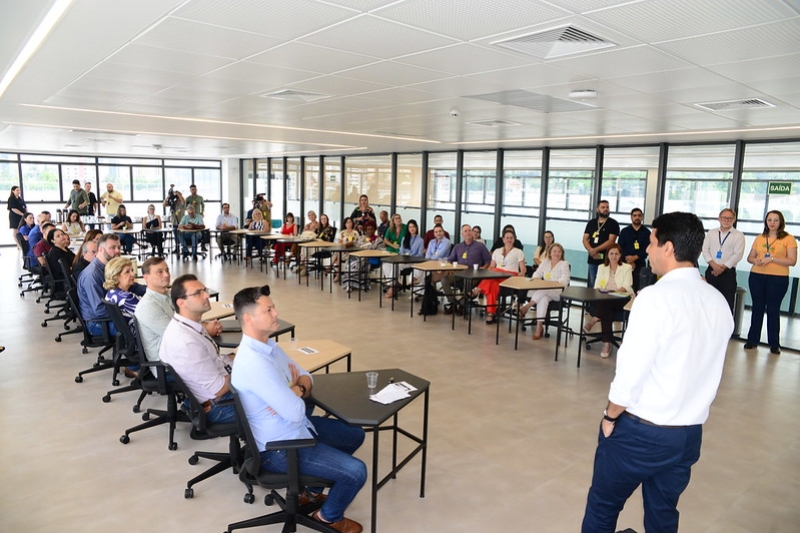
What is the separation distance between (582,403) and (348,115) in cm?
438

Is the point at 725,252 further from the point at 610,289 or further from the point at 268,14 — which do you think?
the point at 268,14

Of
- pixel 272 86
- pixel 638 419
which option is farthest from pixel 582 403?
pixel 272 86

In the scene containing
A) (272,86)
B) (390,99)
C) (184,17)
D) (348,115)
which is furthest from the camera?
(348,115)

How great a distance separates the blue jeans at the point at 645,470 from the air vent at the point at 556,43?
2149 mm

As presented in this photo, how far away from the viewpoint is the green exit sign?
23.2ft

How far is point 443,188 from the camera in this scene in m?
11.7

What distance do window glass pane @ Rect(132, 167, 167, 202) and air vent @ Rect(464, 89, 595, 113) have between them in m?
15.9

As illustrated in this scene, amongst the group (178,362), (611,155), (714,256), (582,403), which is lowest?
(582,403)

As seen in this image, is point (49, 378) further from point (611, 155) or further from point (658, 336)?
point (611, 155)

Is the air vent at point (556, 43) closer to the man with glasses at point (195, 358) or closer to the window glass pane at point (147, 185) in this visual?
the man with glasses at point (195, 358)

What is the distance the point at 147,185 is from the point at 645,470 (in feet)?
62.2

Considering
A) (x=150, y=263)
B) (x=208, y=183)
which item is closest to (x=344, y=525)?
(x=150, y=263)

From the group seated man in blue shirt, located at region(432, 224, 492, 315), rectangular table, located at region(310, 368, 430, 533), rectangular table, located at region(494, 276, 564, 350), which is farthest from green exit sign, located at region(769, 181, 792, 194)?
rectangular table, located at region(310, 368, 430, 533)

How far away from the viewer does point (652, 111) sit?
5.46m
